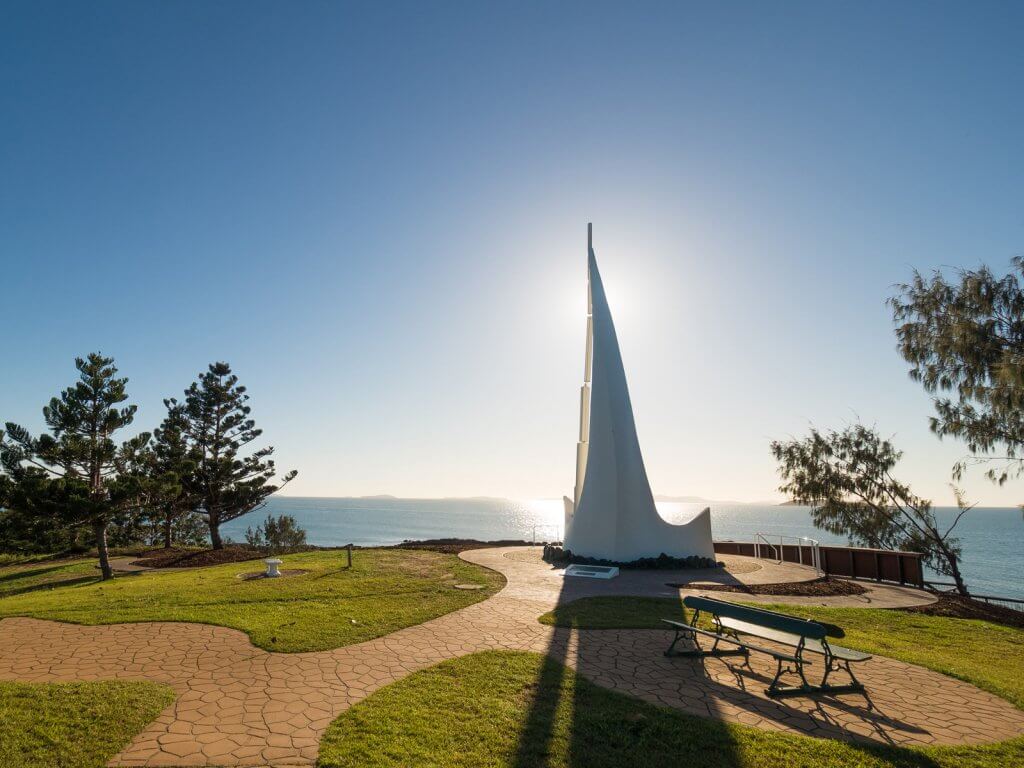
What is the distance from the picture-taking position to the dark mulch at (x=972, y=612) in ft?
30.5

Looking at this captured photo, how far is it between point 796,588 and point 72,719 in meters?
11.8

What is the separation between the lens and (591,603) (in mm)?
9414

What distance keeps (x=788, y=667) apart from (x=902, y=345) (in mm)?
11985

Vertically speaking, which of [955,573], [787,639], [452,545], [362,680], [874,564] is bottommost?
[955,573]

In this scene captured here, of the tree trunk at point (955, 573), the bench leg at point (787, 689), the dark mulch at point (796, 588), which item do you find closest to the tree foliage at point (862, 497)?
the tree trunk at point (955, 573)

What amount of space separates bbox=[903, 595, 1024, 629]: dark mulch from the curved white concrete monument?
569 cm

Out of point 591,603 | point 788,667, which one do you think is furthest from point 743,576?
point 788,667

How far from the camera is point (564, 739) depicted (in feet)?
13.4

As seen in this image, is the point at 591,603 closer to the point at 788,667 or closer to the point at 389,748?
the point at 788,667

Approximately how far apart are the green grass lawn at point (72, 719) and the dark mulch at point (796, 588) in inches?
385

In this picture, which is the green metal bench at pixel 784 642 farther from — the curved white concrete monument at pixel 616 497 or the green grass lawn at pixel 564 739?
the curved white concrete monument at pixel 616 497

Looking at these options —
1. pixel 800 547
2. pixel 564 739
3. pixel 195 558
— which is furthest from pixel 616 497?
pixel 195 558

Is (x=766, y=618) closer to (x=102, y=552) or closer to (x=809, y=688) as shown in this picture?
(x=809, y=688)

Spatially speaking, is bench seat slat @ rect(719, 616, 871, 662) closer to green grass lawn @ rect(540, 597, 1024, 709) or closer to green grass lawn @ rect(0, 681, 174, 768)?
green grass lawn @ rect(540, 597, 1024, 709)
